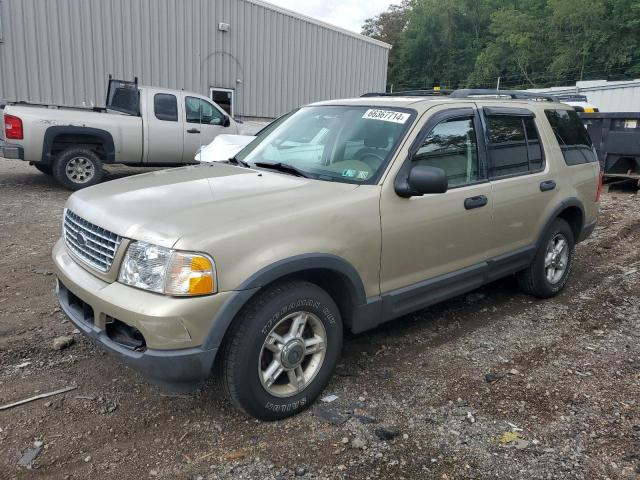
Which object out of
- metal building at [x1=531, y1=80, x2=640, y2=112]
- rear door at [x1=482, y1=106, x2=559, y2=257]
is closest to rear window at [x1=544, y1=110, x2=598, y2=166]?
rear door at [x1=482, y1=106, x2=559, y2=257]

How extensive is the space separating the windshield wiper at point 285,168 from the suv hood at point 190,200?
0.08 m

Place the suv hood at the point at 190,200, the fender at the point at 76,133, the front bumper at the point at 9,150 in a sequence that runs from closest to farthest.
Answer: the suv hood at the point at 190,200 < the front bumper at the point at 9,150 < the fender at the point at 76,133

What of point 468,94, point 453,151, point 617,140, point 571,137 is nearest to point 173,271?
point 453,151

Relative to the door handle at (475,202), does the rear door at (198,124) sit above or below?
above

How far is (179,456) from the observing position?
9.18ft

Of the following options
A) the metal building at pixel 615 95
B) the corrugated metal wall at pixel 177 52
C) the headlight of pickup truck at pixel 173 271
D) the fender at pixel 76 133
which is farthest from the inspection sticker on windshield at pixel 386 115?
the metal building at pixel 615 95

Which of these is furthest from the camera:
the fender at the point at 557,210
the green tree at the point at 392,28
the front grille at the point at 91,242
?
the green tree at the point at 392,28

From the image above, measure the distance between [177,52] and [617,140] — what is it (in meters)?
11.7

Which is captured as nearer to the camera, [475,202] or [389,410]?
[389,410]

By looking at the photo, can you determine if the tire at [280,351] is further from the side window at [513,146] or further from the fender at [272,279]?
the side window at [513,146]

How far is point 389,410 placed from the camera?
Answer: 325cm

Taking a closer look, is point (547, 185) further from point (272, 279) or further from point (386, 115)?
point (272, 279)

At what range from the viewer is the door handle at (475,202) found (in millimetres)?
3913

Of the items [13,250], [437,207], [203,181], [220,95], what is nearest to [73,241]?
[203,181]
